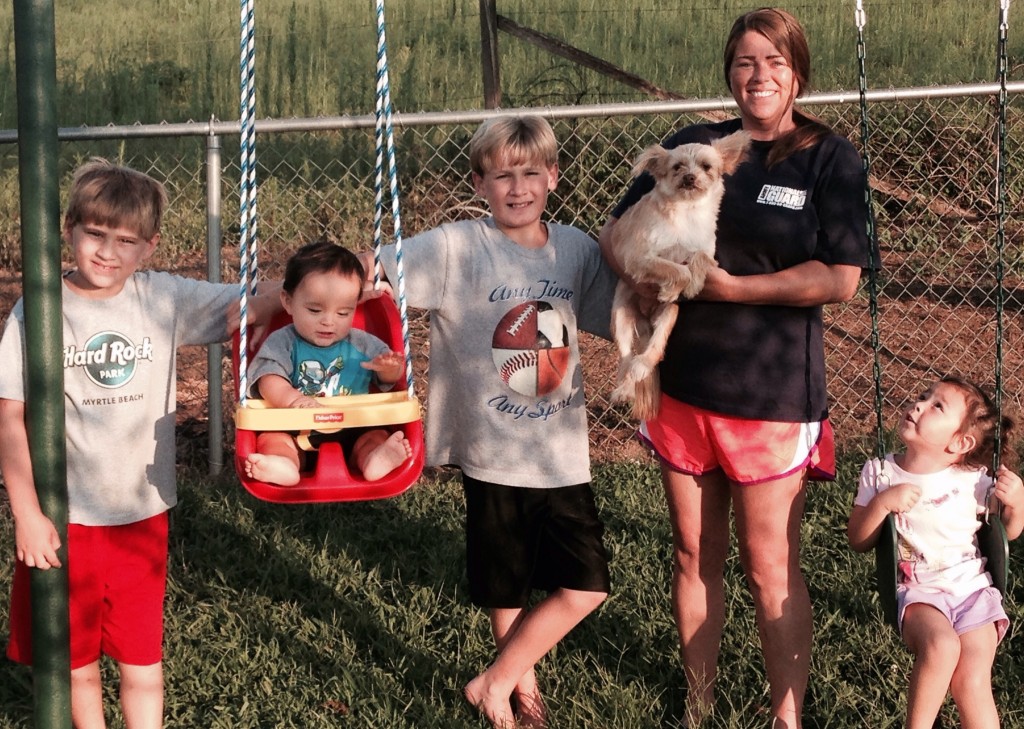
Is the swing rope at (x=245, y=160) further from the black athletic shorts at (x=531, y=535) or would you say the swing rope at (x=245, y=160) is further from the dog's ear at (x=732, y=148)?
the dog's ear at (x=732, y=148)

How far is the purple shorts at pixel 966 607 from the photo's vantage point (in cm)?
302

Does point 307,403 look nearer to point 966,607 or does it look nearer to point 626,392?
point 626,392

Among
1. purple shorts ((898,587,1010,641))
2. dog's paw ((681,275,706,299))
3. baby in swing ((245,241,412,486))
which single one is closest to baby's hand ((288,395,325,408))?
baby in swing ((245,241,412,486))

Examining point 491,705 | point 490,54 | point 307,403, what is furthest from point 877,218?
point 307,403

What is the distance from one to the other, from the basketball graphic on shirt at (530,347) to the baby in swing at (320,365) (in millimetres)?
311

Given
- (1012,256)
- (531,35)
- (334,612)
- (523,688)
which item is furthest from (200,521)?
(1012,256)

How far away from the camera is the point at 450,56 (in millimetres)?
11180

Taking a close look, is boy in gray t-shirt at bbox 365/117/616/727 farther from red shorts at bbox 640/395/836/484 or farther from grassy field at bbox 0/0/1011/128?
grassy field at bbox 0/0/1011/128

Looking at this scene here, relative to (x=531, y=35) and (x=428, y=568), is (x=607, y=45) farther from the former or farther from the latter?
(x=428, y=568)

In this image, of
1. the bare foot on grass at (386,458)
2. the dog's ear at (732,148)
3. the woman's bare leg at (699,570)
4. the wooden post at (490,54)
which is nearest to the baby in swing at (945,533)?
the woman's bare leg at (699,570)

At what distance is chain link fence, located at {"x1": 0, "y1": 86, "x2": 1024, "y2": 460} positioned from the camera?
7070mm

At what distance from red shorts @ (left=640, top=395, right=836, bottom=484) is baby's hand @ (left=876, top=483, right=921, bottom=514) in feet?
0.84

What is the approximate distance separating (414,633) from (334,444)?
129 centimetres

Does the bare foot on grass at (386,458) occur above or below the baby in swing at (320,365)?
below
